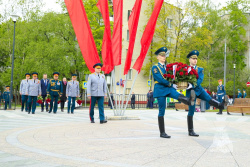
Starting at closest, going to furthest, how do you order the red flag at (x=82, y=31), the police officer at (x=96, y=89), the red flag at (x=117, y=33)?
the police officer at (x=96, y=89) → the red flag at (x=82, y=31) → the red flag at (x=117, y=33)

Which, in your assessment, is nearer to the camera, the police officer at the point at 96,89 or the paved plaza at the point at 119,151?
the paved plaza at the point at 119,151

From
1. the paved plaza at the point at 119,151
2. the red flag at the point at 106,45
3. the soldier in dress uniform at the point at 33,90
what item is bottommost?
the paved plaza at the point at 119,151

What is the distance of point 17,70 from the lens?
34.7 m

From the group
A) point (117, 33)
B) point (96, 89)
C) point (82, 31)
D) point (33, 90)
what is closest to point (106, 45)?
point (117, 33)

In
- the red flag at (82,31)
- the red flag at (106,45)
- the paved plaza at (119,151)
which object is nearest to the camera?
the paved plaza at (119,151)

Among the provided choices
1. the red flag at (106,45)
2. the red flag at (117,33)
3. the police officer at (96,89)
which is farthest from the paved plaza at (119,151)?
the red flag at (117,33)

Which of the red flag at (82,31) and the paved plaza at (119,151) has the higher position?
the red flag at (82,31)

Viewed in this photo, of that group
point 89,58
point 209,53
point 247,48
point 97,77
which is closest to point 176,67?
point 97,77

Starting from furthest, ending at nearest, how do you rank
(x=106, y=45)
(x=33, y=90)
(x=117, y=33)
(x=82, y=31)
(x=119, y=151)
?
(x=33, y=90)
(x=117, y=33)
(x=82, y=31)
(x=106, y=45)
(x=119, y=151)

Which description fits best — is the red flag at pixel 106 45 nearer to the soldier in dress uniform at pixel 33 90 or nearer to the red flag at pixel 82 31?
the red flag at pixel 82 31

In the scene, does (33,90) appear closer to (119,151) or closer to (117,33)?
(117,33)

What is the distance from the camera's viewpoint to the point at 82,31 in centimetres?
1141

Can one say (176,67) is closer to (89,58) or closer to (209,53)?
(89,58)

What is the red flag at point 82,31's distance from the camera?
1136 centimetres
